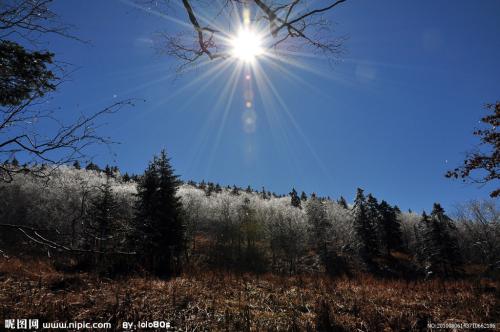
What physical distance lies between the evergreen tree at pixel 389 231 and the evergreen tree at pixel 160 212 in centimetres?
4456

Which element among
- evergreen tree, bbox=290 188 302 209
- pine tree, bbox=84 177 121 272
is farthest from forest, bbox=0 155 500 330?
evergreen tree, bbox=290 188 302 209

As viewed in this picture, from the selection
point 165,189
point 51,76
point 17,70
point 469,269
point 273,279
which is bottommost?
point 469,269

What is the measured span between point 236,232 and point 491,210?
51633 mm

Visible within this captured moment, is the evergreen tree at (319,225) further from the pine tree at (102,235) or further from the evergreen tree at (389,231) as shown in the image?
the pine tree at (102,235)

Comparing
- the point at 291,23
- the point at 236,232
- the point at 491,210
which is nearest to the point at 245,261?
the point at 236,232

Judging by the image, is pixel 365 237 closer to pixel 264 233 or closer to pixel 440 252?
pixel 440 252

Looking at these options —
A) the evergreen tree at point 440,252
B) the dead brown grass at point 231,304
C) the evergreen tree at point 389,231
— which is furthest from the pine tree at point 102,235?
the evergreen tree at point 389,231

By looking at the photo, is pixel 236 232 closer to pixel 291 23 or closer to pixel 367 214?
pixel 367 214

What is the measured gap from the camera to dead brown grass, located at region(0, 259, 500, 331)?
6.28m

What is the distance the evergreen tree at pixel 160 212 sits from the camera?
23.2 m

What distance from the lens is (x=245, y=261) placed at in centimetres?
6228

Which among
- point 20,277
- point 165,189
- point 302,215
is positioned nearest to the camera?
point 20,277

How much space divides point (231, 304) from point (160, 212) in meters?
18.2

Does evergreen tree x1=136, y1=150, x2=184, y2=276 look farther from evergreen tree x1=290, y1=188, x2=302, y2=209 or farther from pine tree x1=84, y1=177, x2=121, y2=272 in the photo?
evergreen tree x1=290, y1=188, x2=302, y2=209
